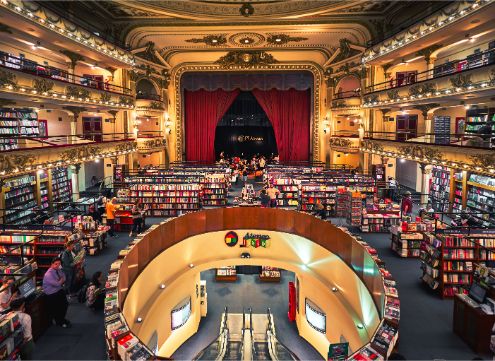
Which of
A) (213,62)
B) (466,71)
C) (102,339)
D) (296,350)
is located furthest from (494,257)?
(213,62)

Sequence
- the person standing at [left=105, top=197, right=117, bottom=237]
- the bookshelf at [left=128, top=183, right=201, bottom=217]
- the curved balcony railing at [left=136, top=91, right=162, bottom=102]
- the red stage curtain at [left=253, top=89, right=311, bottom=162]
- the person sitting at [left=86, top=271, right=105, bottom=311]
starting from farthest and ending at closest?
the red stage curtain at [left=253, top=89, right=311, bottom=162] < the curved balcony railing at [left=136, top=91, right=162, bottom=102] < the bookshelf at [left=128, top=183, right=201, bottom=217] < the person standing at [left=105, top=197, right=117, bottom=237] < the person sitting at [left=86, top=271, right=105, bottom=311]

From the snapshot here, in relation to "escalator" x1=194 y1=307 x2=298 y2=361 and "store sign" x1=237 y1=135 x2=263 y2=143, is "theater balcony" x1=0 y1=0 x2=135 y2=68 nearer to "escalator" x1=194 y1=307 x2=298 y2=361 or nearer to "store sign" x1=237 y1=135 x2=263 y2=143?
"store sign" x1=237 y1=135 x2=263 y2=143

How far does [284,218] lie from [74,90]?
345 inches

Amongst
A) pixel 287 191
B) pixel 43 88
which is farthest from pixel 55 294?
pixel 287 191

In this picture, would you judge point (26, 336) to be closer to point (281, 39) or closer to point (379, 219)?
point (379, 219)

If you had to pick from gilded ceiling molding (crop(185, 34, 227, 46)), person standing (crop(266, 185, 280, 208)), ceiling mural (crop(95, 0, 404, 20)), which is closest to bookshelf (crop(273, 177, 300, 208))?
person standing (crop(266, 185, 280, 208))

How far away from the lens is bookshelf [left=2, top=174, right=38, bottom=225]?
12.5 metres

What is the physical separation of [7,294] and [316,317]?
8.37 meters

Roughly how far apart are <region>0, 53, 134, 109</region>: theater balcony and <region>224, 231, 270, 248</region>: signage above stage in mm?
7372

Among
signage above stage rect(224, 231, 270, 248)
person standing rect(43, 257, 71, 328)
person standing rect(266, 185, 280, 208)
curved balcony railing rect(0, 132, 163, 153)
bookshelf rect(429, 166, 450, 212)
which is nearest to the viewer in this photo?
person standing rect(43, 257, 71, 328)

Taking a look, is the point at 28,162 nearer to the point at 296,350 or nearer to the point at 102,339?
the point at 102,339

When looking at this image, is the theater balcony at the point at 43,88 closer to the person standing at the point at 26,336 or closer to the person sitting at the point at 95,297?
the person sitting at the point at 95,297

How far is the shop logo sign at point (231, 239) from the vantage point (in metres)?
12.7

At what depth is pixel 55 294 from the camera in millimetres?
6332
